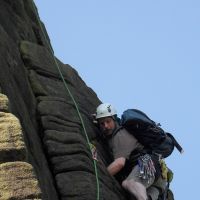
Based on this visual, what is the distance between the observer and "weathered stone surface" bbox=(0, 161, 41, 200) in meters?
7.78

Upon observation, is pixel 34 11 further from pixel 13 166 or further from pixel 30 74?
pixel 13 166

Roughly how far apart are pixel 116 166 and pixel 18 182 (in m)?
7.16

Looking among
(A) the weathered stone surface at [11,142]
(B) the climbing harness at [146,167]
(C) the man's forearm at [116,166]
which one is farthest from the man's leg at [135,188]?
(A) the weathered stone surface at [11,142]

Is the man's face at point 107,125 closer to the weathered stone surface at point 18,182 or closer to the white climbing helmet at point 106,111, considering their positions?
the white climbing helmet at point 106,111

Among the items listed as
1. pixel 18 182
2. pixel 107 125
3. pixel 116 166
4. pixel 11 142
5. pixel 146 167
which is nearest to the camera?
pixel 18 182

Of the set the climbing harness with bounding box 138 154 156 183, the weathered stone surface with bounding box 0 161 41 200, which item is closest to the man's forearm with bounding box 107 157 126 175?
the climbing harness with bounding box 138 154 156 183

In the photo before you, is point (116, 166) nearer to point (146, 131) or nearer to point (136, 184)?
point (136, 184)

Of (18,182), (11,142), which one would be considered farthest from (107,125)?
(18,182)

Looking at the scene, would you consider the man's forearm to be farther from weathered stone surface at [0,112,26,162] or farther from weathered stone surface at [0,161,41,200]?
weathered stone surface at [0,161,41,200]

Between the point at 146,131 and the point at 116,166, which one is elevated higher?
the point at 146,131

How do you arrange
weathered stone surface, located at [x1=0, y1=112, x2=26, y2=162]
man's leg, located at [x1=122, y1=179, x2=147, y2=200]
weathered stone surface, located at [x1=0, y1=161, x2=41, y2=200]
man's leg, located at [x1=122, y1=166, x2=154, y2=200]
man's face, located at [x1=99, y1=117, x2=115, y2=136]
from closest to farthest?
weathered stone surface, located at [x1=0, y1=161, x2=41, y2=200]
weathered stone surface, located at [x1=0, y1=112, x2=26, y2=162]
man's leg, located at [x1=122, y1=179, x2=147, y2=200]
man's leg, located at [x1=122, y1=166, x2=154, y2=200]
man's face, located at [x1=99, y1=117, x2=115, y2=136]

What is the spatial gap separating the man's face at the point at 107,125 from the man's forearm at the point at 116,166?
117 cm

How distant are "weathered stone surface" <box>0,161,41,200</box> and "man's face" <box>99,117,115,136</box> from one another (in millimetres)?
7776

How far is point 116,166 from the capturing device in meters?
14.9
